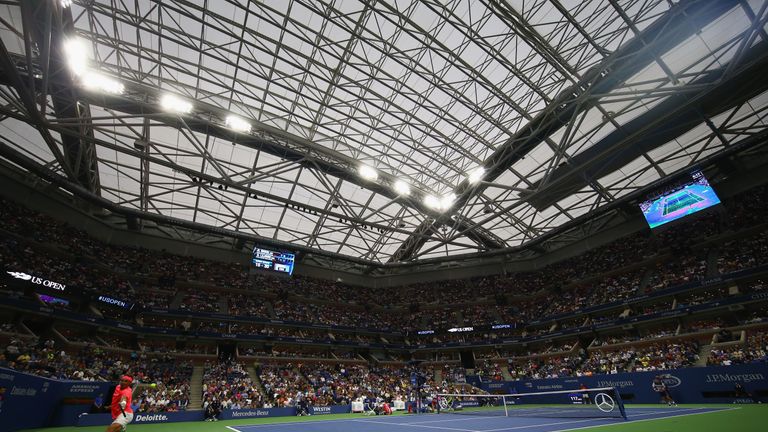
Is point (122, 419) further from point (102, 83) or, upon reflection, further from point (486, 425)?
point (102, 83)

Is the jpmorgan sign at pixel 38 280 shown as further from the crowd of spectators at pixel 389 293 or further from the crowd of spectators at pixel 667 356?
the crowd of spectators at pixel 667 356

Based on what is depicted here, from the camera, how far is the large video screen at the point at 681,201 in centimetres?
2816

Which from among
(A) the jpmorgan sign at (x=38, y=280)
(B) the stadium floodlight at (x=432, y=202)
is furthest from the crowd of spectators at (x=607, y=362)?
(A) the jpmorgan sign at (x=38, y=280)

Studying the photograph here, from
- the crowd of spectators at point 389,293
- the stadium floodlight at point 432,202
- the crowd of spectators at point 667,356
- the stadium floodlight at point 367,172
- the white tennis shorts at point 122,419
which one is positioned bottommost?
the white tennis shorts at point 122,419

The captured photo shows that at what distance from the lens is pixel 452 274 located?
4991cm

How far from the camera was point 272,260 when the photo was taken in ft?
126

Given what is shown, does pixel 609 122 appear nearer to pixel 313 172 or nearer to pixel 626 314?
pixel 626 314

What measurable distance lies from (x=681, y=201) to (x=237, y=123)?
1369 inches

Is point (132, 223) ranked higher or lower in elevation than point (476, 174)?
higher

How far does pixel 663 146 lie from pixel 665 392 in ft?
58.6

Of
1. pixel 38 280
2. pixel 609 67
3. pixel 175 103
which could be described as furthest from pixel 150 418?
pixel 609 67

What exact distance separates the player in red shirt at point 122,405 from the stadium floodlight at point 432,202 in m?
24.9

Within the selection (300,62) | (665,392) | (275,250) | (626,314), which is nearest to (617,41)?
(300,62)

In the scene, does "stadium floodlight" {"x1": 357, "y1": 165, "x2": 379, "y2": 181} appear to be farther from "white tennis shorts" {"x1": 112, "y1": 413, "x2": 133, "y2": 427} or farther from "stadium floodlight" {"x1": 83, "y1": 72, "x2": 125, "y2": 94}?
"white tennis shorts" {"x1": 112, "y1": 413, "x2": 133, "y2": 427}
